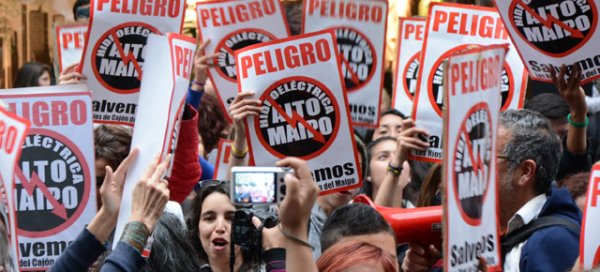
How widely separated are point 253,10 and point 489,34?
4.83ft

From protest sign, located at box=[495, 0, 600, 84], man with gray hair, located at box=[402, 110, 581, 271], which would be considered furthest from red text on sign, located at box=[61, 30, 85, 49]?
man with gray hair, located at box=[402, 110, 581, 271]

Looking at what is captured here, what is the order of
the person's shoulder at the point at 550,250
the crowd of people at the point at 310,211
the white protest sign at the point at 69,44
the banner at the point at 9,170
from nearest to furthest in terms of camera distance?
the crowd of people at the point at 310,211 < the banner at the point at 9,170 < the person's shoulder at the point at 550,250 < the white protest sign at the point at 69,44

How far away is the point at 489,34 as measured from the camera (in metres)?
7.54

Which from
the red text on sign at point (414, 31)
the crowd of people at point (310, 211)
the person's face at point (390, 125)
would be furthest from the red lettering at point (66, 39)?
the person's face at point (390, 125)

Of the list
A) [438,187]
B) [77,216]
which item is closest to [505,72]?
[438,187]

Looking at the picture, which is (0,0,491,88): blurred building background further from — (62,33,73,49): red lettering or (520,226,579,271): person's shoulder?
(520,226,579,271): person's shoulder

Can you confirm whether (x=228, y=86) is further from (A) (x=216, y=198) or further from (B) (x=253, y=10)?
(A) (x=216, y=198)

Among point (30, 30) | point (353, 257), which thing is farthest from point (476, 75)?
point (30, 30)

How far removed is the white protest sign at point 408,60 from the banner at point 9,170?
3.65m

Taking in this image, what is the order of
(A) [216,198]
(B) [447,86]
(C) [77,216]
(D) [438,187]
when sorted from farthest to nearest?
(D) [438,187]
(A) [216,198]
(C) [77,216]
(B) [447,86]

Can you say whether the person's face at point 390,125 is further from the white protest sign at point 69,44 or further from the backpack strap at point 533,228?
the backpack strap at point 533,228

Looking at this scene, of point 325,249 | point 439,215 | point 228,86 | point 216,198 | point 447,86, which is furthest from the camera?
point 228,86

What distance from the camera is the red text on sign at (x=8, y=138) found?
5.04 metres

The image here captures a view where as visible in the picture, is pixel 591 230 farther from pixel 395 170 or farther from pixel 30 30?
pixel 30 30
